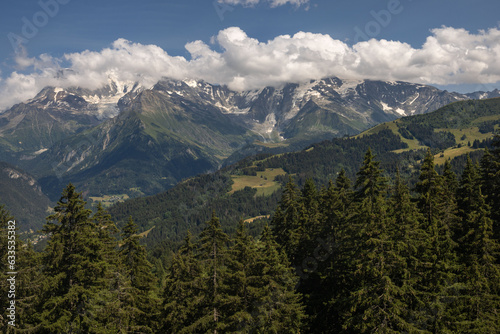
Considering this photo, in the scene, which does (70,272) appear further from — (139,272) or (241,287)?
(241,287)

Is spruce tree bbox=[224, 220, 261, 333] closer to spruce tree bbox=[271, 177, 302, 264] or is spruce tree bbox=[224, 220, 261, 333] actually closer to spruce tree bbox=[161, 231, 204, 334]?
spruce tree bbox=[161, 231, 204, 334]

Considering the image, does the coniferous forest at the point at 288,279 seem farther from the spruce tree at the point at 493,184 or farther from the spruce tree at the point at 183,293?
the spruce tree at the point at 493,184

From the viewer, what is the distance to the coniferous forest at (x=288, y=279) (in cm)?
2964

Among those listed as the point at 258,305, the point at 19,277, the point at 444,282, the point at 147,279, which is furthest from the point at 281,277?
the point at 19,277

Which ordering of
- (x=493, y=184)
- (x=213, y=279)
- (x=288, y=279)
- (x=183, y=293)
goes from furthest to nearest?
(x=493, y=184), (x=183, y=293), (x=288, y=279), (x=213, y=279)

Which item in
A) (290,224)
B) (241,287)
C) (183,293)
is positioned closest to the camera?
(241,287)

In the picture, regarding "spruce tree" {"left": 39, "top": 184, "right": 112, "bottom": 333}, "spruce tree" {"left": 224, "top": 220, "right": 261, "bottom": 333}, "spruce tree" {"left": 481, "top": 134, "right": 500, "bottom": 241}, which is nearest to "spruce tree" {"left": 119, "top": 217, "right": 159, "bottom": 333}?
"spruce tree" {"left": 39, "top": 184, "right": 112, "bottom": 333}

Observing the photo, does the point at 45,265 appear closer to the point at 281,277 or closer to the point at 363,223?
the point at 281,277

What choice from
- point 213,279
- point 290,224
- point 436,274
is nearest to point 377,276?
point 436,274

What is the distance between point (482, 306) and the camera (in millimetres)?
32062

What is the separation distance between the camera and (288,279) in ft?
122

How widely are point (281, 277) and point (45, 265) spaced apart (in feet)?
75.5

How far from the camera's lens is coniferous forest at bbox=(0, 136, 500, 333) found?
1167 inches

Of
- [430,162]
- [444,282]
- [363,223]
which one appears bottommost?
[444,282]
